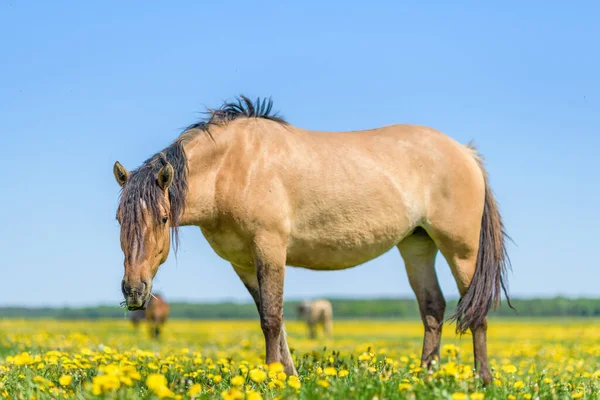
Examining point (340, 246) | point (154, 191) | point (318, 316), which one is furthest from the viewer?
point (318, 316)

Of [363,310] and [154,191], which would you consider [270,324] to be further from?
[363,310]

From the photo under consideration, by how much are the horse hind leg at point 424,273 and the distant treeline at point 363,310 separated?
6177 cm

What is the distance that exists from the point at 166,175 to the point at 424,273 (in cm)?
373

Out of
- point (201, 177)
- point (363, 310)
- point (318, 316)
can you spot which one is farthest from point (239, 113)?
point (363, 310)

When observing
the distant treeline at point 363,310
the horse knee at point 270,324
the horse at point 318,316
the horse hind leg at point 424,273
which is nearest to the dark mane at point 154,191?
the horse knee at point 270,324

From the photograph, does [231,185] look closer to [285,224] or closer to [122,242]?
[285,224]

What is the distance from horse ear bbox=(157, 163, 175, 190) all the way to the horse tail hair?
3.81 m

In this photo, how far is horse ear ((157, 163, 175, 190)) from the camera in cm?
648

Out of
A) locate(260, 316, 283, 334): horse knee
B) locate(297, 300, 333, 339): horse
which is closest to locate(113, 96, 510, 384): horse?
locate(260, 316, 283, 334): horse knee

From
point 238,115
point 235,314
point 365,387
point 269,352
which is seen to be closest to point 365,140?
point 238,115

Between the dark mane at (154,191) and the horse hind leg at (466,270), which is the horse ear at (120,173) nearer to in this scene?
the dark mane at (154,191)

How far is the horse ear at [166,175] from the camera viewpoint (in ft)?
21.2

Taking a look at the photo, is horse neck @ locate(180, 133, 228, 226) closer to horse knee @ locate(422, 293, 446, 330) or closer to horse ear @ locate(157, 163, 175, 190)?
horse ear @ locate(157, 163, 175, 190)

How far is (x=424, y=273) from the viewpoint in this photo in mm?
8703
